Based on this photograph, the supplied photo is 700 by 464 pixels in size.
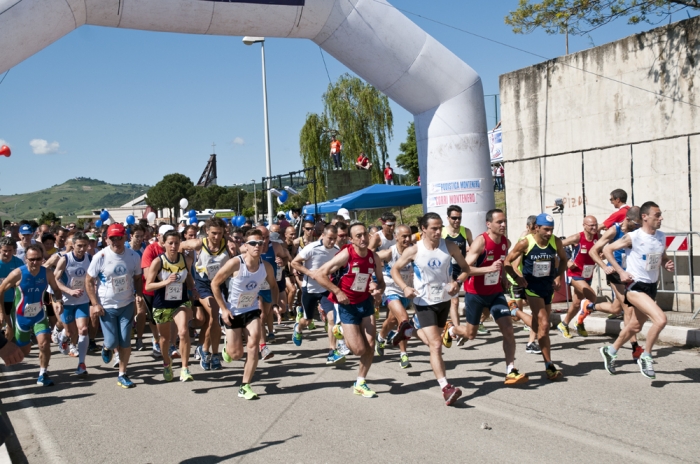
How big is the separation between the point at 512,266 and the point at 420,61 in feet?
18.6

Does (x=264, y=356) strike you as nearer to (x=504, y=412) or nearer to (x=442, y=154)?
(x=504, y=412)

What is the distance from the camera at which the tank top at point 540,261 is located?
791cm

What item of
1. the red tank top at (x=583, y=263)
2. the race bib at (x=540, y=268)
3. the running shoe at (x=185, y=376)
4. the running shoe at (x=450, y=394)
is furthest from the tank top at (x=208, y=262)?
the red tank top at (x=583, y=263)

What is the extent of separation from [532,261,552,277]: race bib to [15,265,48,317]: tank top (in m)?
6.12

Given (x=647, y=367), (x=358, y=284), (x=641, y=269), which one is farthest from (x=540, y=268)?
(x=358, y=284)

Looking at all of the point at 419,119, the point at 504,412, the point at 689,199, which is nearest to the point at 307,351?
the point at 504,412

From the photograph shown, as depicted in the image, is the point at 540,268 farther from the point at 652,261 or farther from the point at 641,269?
the point at 652,261

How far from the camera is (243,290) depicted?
748cm

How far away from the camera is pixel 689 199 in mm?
11516

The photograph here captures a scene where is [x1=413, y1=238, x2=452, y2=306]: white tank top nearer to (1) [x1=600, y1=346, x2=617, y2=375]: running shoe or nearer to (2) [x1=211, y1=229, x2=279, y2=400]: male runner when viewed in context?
(2) [x1=211, y1=229, x2=279, y2=400]: male runner

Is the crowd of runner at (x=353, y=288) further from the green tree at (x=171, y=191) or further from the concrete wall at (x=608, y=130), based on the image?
the green tree at (x=171, y=191)

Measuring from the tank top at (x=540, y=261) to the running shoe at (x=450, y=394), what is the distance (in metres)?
2.08

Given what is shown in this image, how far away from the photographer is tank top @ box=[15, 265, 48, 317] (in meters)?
8.52

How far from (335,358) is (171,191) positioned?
Result: 89482 millimetres
